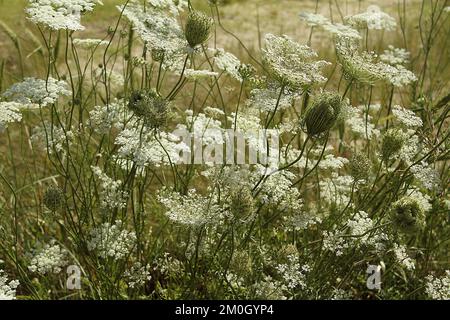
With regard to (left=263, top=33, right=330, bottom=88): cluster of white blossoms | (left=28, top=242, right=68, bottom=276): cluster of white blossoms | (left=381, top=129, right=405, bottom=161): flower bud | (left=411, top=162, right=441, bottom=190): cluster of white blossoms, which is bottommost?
(left=28, top=242, right=68, bottom=276): cluster of white blossoms

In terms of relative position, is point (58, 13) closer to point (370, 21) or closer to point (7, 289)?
point (7, 289)

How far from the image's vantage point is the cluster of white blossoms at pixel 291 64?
1.65 meters

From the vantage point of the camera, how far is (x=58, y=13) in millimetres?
1681

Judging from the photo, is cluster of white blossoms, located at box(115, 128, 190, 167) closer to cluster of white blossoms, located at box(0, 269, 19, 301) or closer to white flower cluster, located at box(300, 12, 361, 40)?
cluster of white blossoms, located at box(0, 269, 19, 301)

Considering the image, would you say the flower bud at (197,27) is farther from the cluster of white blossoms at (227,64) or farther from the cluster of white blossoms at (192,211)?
the cluster of white blossoms at (192,211)

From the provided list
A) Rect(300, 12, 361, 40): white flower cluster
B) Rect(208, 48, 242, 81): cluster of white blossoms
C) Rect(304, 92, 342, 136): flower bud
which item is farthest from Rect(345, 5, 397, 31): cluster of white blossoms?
Rect(304, 92, 342, 136): flower bud

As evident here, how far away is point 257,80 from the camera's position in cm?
184

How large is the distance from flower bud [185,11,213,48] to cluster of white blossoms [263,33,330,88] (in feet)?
0.66

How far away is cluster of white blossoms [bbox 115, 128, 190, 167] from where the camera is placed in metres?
1.71
